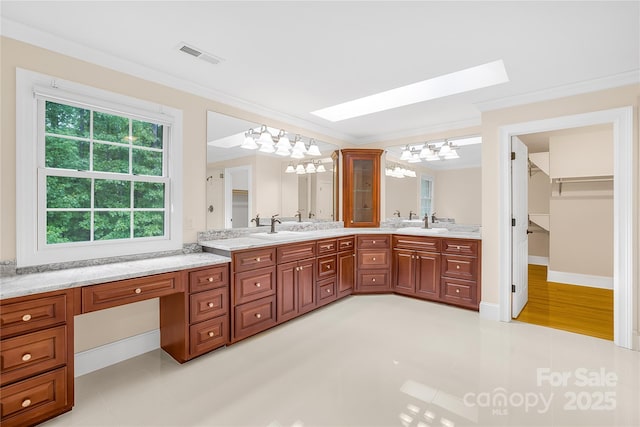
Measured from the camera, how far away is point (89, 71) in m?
2.35

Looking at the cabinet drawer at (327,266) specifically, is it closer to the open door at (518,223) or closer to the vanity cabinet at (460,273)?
the vanity cabinet at (460,273)

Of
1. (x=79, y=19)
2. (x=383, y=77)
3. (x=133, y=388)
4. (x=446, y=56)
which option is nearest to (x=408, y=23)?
(x=446, y=56)

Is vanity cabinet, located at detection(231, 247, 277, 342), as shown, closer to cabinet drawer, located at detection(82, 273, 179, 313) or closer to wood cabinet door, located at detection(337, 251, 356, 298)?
cabinet drawer, located at detection(82, 273, 179, 313)

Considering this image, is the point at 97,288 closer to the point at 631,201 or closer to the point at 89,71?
the point at 89,71

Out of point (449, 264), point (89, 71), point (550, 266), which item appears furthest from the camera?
point (550, 266)

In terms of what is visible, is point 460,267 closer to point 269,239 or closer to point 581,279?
point 269,239

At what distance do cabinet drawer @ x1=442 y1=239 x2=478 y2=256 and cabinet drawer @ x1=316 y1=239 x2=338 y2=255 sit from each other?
1382mm

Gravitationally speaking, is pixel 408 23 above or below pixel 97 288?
above

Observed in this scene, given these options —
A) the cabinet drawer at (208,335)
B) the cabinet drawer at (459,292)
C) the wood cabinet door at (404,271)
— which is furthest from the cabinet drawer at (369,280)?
the cabinet drawer at (208,335)

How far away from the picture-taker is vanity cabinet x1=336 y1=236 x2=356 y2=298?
400 cm

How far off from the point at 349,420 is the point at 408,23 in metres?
2.51

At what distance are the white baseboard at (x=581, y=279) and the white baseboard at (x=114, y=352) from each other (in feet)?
19.4

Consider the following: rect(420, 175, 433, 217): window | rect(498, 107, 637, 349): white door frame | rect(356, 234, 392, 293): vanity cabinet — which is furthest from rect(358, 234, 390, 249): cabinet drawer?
rect(498, 107, 637, 349): white door frame

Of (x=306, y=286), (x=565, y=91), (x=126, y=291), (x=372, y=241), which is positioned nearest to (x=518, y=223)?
(x=565, y=91)
